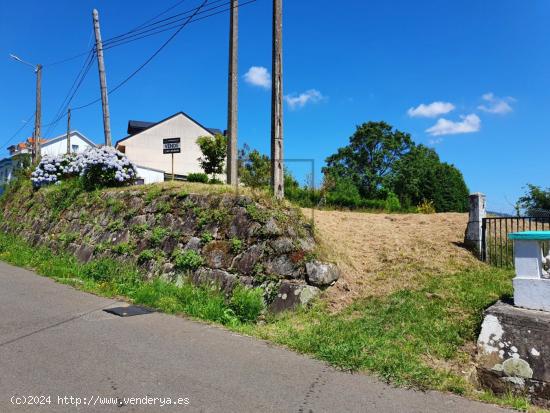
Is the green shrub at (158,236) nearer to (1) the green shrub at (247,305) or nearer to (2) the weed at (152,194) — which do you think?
(2) the weed at (152,194)

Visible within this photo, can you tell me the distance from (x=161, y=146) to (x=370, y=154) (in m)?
23.4

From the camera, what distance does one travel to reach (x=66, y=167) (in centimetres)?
1585

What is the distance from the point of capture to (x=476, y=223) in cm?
802

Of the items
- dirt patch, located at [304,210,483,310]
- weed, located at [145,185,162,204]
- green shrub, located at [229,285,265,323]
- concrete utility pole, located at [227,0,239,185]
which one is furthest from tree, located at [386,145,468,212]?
green shrub, located at [229,285,265,323]

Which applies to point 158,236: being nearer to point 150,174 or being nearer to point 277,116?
point 277,116

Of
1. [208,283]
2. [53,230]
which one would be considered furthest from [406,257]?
[53,230]

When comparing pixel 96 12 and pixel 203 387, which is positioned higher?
pixel 96 12

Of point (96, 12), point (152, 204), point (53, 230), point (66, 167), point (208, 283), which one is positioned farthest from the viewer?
point (96, 12)

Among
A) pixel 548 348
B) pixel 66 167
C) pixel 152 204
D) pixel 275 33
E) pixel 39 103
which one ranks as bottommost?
pixel 548 348

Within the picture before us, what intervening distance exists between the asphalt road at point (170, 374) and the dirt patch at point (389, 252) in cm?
227

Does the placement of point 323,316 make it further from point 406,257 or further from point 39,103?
point 39,103

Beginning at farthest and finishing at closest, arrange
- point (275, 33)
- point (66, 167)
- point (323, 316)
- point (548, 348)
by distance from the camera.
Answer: point (66, 167) < point (275, 33) < point (323, 316) < point (548, 348)

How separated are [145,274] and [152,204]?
215 cm

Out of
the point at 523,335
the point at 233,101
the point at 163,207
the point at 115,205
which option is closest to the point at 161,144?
the point at 115,205
